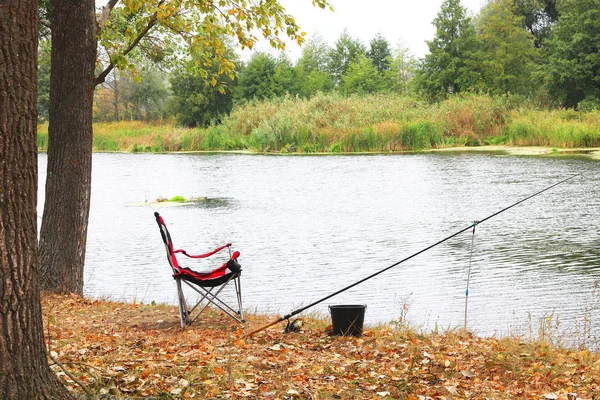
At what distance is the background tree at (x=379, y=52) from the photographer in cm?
8319

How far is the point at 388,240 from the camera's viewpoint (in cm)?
1322

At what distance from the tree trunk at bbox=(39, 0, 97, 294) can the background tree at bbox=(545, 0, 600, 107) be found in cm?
4189

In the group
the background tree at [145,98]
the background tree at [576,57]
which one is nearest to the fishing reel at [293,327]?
the background tree at [576,57]

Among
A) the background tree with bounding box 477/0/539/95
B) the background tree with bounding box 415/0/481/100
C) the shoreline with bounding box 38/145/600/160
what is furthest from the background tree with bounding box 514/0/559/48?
the shoreline with bounding box 38/145/600/160

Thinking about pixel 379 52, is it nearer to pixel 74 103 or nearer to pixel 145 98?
pixel 145 98

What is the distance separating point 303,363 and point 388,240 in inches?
323

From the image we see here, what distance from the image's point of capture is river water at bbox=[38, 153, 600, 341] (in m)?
8.76

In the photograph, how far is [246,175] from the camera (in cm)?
2772

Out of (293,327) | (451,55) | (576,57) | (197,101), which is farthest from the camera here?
(197,101)

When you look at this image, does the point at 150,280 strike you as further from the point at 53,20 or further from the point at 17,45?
the point at 17,45

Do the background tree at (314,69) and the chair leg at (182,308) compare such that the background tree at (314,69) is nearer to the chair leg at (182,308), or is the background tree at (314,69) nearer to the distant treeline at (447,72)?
the distant treeline at (447,72)

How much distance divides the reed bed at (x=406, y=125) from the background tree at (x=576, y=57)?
7.30m

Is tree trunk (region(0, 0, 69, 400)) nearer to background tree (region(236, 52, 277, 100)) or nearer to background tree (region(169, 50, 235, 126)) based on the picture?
background tree (region(169, 50, 235, 126))

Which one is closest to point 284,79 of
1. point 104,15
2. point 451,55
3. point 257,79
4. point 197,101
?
point 257,79
